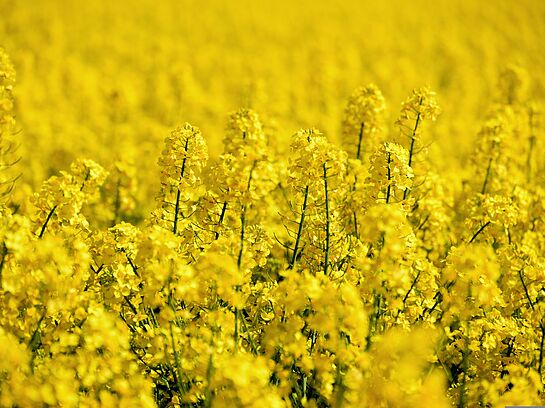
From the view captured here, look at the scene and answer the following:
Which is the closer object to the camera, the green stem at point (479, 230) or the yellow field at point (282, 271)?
the yellow field at point (282, 271)

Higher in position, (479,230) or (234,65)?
(234,65)

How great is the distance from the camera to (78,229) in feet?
12.4

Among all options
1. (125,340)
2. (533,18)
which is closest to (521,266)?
(125,340)

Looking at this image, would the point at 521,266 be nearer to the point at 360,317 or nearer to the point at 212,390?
the point at 360,317

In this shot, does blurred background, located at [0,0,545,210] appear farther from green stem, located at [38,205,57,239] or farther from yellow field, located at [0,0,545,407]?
green stem, located at [38,205,57,239]

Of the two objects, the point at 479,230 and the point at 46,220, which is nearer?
the point at 46,220

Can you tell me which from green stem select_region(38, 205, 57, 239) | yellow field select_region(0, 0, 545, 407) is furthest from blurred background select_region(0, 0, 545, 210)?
green stem select_region(38, 205, 57, 239)

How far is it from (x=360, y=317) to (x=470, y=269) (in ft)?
2.33

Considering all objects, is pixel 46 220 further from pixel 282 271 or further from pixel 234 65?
pixel 234 65

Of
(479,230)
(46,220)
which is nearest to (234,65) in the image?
(479,230)

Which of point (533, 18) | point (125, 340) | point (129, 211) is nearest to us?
point (125, 340)

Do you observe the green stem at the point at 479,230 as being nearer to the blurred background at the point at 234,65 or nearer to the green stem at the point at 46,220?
the blurred background at the point at 234,65

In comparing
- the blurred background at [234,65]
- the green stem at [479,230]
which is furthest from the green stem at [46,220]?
the green stem at [479,230]

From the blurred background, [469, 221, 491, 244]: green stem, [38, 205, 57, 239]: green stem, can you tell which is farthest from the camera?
the blurred background
